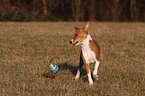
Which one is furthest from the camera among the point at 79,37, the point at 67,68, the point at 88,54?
the point at 67,68

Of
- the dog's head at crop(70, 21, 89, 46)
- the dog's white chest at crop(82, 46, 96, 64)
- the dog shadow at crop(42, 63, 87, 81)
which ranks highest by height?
the dog's head at crop(70, 21, 89, 46)

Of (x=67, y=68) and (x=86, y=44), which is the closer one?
(x=86, y=44)

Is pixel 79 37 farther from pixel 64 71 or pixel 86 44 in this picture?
pixel 64 71

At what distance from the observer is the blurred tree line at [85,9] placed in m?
27.9

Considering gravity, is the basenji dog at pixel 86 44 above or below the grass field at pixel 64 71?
above

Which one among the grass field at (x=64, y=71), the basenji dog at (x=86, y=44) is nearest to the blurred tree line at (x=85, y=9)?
the grass field at (x=64, y=71)

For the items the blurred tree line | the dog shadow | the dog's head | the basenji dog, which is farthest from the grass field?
the blurred tree line

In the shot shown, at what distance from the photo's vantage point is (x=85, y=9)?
31.2 meters

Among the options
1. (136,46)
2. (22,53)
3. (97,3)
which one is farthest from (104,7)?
(22,53)

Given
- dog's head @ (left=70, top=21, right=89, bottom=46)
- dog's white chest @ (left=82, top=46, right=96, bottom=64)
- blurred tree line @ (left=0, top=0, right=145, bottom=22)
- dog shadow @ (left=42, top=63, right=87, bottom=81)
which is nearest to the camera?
dog's head @ (left=70, top=21, right=89, bottom=46)

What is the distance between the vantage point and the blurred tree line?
Answer: 2794 centimetres

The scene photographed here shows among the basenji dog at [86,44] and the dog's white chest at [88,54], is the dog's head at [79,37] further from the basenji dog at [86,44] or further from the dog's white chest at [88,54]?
the dog's white chest at [88,54]

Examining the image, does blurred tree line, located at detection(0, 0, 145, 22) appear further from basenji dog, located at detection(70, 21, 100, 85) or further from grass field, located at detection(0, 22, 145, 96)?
basenji dog, located at detection(70, 21, 100, 85)

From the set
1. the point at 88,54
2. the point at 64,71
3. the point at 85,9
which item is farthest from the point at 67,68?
the point at 85,9
